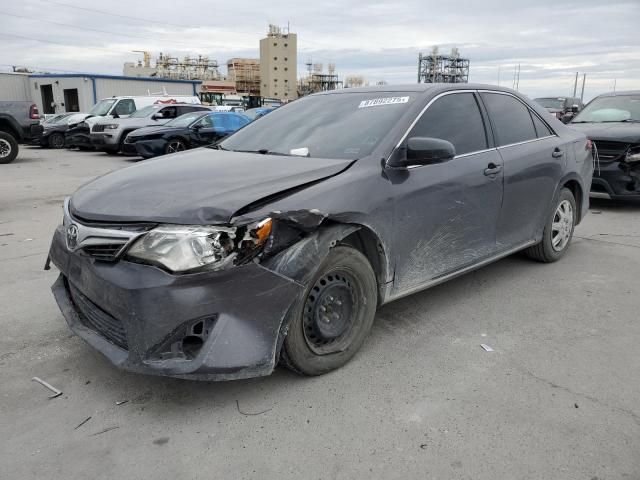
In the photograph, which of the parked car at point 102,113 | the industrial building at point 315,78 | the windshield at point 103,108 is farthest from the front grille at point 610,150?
the industrial building at point 315,78

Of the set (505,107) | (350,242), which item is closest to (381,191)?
(350,242)

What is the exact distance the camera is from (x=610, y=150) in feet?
25.2

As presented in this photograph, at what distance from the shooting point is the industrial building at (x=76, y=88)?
35.0 m

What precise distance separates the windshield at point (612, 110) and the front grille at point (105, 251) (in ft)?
27.8

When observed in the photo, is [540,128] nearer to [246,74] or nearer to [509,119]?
[509,119]

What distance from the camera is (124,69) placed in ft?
355

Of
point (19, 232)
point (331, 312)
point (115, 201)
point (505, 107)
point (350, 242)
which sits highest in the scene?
point (505, 107)

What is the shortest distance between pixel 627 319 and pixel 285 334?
8.91 feet

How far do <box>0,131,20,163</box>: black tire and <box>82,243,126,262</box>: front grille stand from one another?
1390cm

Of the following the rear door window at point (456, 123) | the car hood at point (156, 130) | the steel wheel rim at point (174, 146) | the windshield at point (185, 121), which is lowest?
the steel wheel rim at point (174, 146)

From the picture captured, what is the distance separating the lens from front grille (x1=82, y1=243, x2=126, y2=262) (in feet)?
8.67

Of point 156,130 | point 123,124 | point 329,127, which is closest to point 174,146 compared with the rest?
point 156,130

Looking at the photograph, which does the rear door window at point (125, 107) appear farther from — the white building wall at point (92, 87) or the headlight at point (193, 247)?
the headlight at point (193, 247)

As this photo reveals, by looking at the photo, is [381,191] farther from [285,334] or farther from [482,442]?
[482,442]
